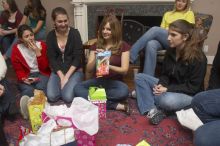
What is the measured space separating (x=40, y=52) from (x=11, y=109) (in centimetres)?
60

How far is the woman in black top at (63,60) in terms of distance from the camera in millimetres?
2457

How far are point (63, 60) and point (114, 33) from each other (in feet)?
2.12

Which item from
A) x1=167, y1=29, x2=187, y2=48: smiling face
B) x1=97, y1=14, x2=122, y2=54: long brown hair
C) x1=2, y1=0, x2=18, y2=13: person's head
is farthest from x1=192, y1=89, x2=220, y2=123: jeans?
x1=2, y1=0, x2=18, y2=13: person's head

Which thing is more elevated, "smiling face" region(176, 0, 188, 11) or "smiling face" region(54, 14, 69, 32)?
"smiling face" region(176, 0, 188, 11)

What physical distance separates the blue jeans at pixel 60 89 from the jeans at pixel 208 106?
1142mm

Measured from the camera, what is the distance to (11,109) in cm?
223

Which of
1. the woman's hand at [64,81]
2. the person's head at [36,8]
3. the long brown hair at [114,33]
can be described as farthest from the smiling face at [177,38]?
the person's head at [36,8]

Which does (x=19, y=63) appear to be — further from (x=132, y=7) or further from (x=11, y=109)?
(x=132, y=7)

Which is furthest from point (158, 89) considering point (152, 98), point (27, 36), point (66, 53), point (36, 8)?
point (36, 8)

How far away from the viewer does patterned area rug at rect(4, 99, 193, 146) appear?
194cm

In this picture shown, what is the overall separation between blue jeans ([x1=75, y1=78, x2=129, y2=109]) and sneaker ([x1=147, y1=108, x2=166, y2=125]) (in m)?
0.29

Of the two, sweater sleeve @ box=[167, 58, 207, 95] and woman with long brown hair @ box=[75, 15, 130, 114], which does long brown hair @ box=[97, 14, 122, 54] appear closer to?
woman with long brown hair @ box=[75, 15, 130, 114]

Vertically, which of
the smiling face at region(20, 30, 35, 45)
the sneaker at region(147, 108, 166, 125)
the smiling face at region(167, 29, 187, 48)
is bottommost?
the sneaker at region(147, 108, 166, 125)

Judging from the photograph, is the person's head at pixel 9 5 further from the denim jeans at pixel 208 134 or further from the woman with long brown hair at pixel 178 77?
the denim jeans at pixel 208 134
